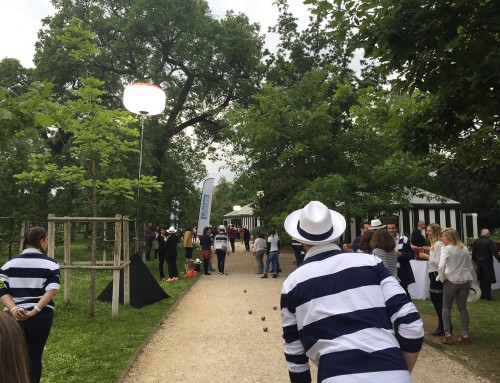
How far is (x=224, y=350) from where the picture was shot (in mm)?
6633

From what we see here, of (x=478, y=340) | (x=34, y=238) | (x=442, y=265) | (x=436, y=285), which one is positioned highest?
(x=34, y=238)

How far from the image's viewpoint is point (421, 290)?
10812mm

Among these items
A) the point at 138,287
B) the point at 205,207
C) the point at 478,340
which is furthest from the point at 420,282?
the point at 205,207

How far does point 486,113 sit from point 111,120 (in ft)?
21.9

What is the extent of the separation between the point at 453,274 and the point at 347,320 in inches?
203

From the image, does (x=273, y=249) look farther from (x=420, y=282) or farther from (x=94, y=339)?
(x=94, y=339)

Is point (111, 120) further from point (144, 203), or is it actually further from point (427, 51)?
point (144, 203)

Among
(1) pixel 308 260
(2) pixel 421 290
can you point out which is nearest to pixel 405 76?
(1) pixel 308 260

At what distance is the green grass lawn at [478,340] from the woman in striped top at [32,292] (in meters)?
5.00

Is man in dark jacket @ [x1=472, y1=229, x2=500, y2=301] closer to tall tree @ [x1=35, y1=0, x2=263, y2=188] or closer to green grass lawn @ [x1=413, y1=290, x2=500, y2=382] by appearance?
green grass lawn @ [x1=413, y1=290, x2=500, y2=382]

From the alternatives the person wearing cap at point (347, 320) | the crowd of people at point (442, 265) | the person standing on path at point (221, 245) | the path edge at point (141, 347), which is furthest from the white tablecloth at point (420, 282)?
the person wearing cap at point (347, 320)

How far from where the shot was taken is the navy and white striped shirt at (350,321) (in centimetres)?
214

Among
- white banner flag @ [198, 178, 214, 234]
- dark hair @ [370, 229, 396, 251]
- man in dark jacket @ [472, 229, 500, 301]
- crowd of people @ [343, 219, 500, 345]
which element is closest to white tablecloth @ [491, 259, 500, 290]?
man in dark jacket @ [472, 229, 500, 301]

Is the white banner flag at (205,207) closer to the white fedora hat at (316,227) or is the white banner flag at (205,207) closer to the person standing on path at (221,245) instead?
the person standing on path at (221,245)
